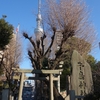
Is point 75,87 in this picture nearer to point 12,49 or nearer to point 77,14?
point 77,14

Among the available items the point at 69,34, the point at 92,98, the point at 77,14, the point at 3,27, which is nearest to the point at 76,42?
the point at 77,14

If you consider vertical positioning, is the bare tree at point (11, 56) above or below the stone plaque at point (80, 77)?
→ above

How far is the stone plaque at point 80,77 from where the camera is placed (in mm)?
8500

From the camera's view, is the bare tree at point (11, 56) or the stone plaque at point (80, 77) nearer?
the stone plaque at point (80, 77)

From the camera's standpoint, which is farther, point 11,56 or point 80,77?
point 11,56

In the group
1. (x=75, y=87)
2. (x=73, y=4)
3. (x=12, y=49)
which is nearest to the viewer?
(x=75, y=87)

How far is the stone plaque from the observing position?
8.50 metres

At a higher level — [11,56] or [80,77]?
[11,56]

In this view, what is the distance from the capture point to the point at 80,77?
28.6 ft

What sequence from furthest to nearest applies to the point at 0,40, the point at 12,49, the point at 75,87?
the point at 12,49
the point at 0,40
the point at 75,87

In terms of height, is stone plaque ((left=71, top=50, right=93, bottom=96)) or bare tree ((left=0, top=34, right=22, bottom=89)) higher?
bare tree ((left=0, top=34, right=22, bottom=89))

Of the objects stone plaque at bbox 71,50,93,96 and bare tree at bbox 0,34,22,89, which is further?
bare tree at bbox 0,34,22,89

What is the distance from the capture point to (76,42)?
1555 centimetres

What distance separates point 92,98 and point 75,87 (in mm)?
1755
